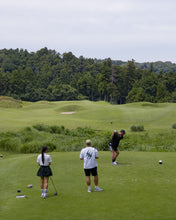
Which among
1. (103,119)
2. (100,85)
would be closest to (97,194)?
(103,119)

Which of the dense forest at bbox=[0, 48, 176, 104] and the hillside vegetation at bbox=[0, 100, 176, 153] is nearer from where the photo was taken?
the hillside vegetation at bbox=[0, 100, 176, 153]

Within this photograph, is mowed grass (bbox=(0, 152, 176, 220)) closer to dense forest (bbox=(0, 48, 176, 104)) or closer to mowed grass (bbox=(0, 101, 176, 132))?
mowed grass (bbox=(0, 101, 176, 132))

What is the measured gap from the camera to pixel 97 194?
9117 millimetres

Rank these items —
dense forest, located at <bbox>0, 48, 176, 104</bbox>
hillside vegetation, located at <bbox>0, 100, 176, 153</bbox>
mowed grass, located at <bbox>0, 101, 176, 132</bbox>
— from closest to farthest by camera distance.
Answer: hillside vegetation, located at <bbox>0, 100, 176, 153</bbox> < mowed grass, located at <bbox>0, 101, 176, 132</bbox> < dense forest, located at <bbox>0, 48, 176, 104</bbox>

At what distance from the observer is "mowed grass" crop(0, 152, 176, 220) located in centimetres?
754

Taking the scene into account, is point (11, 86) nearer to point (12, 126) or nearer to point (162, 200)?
point (12, 126)

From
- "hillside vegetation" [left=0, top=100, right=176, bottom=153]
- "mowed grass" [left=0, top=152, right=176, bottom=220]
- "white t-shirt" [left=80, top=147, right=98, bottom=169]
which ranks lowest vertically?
"hillside vegetation" [left=0, top=100, right=176, bottom=153]

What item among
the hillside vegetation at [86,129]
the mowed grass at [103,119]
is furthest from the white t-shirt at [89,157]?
the mowed grass at [103,119]

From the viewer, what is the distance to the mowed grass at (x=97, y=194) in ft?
24.7

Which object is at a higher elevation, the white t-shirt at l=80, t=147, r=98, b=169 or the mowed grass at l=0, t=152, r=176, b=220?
the white t-shirt at l=80, t=147, r=98, b=169

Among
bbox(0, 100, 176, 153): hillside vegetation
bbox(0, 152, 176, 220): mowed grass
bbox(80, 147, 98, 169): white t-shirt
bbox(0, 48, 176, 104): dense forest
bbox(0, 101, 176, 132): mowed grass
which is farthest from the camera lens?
bbox(0, 48, 176, 104): dense forest

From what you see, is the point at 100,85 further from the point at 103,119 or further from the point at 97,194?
the point at 97,194

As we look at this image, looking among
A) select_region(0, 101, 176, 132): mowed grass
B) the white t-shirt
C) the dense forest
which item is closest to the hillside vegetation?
select_region(0, 101, 176, 132): mowed grass

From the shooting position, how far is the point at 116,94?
11488cm
